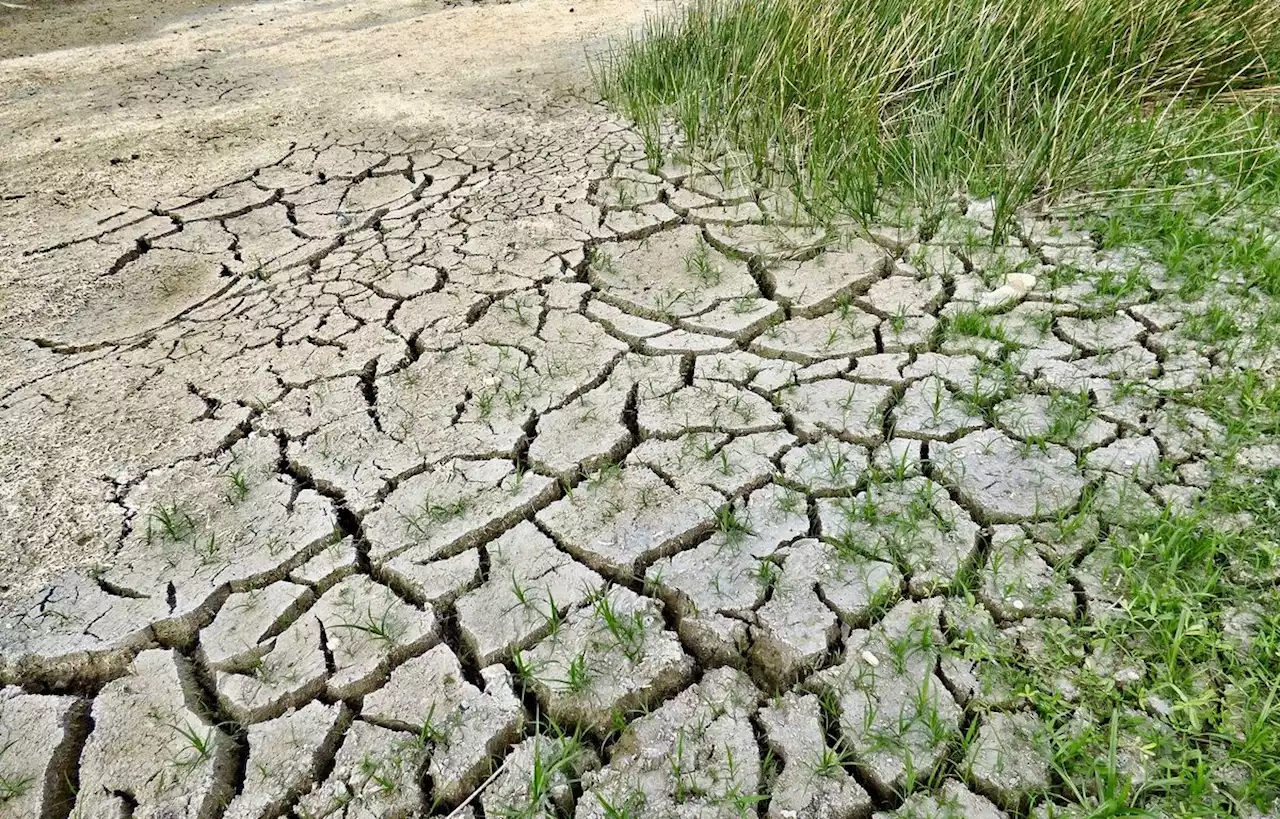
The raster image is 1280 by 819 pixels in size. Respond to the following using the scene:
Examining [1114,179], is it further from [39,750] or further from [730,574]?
[39,750]

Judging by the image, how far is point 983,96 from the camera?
3189mm

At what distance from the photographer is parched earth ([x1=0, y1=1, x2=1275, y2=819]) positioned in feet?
4.83

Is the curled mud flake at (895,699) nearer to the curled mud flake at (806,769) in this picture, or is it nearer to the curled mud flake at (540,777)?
the curled mud flake at (806,769)

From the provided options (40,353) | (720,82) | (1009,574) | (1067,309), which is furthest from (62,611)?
(720,82)

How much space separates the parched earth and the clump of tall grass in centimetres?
25

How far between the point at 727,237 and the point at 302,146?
1991 millimetres

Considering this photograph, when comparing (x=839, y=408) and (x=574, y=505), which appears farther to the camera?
(x=839, y=408)

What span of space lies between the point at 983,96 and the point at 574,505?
88.5 inches

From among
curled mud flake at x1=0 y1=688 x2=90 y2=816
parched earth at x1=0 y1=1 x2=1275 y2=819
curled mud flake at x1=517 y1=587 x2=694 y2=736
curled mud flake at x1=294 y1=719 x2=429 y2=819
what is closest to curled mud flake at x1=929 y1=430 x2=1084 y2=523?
parched earth at x1=0 y1=1 x2=1275 y2=819

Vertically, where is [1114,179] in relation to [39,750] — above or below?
above

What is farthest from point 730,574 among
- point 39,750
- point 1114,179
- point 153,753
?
point 1114,179

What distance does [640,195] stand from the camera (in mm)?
3318

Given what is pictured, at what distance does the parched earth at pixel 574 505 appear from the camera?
1.47 metres

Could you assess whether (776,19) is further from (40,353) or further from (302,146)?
(40,353)
